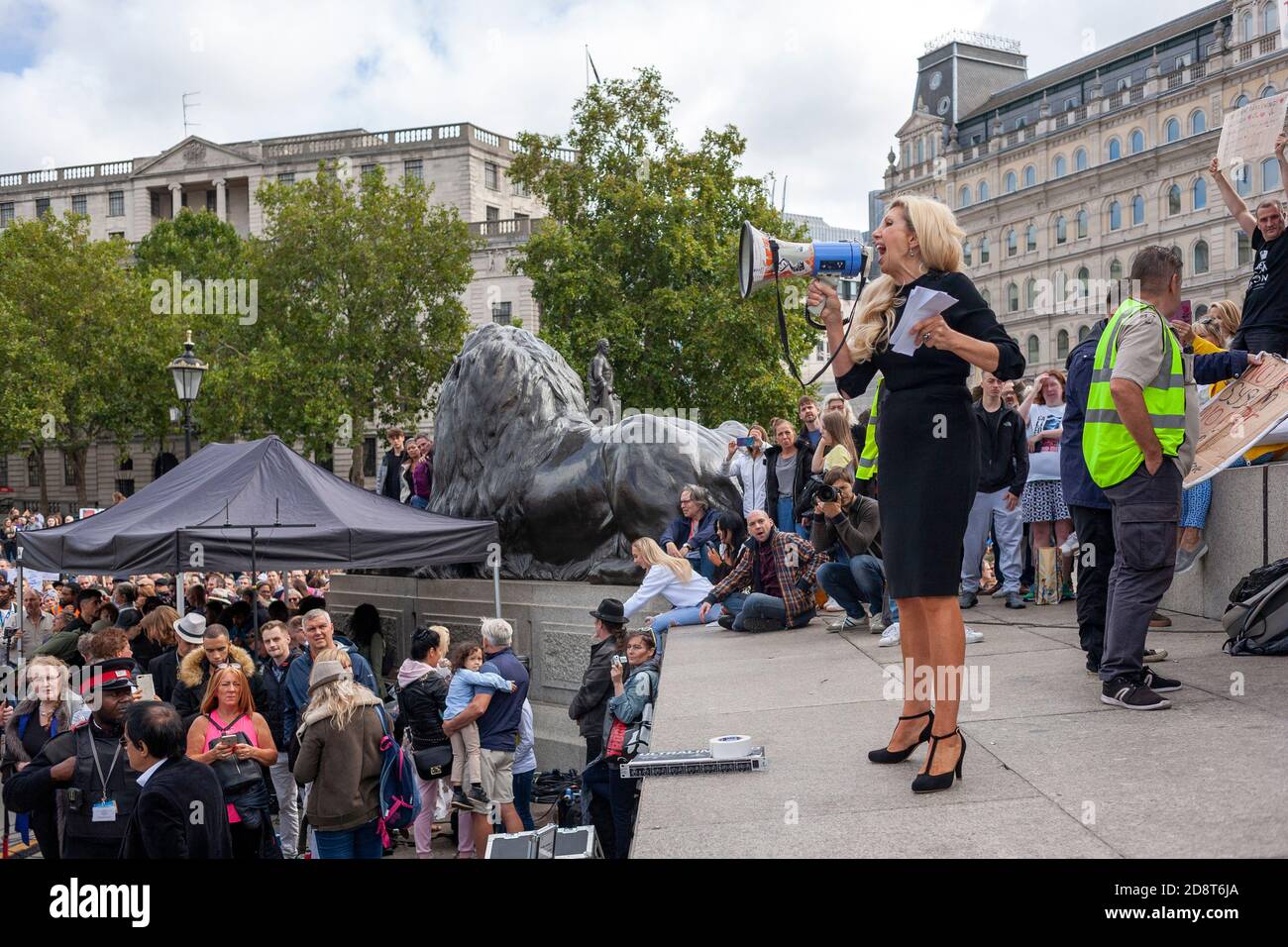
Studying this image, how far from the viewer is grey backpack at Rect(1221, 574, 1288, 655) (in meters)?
6.48

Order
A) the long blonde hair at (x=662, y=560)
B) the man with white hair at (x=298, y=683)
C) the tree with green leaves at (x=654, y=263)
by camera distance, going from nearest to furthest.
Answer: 1. the man with white hair at (x=298, y=683)
2. the long blonde hair at (x=662, y=560)
3. the tree with green leaves at (x=654, y=263)

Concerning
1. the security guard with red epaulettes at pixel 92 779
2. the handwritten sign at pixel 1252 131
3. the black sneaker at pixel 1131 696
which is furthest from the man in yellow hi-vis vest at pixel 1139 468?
the security guard with red epaulettes at pixel 92 779

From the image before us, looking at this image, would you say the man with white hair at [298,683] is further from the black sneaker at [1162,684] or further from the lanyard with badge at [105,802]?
the black sneaker at [1162,684]

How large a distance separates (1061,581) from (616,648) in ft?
12.4

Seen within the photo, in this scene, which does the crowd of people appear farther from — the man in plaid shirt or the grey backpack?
the grey backpack

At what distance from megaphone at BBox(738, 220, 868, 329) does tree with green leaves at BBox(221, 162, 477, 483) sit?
1630 inches

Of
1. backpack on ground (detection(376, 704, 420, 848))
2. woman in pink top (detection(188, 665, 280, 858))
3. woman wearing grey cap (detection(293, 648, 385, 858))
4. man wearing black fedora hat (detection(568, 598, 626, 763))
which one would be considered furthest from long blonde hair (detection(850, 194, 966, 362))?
man wearing black fedora hat (detection(568, 598, 626, 763))

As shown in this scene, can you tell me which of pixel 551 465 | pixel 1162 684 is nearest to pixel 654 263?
pixel 551 465

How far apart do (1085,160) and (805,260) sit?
68269 millimetres

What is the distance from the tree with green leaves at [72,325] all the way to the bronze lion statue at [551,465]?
127ft

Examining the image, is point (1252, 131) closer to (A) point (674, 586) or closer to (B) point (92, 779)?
(A) point (674, 586)

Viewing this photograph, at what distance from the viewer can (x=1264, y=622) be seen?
6.53 m

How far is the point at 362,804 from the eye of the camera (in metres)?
7.36

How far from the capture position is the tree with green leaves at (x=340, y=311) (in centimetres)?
4494
